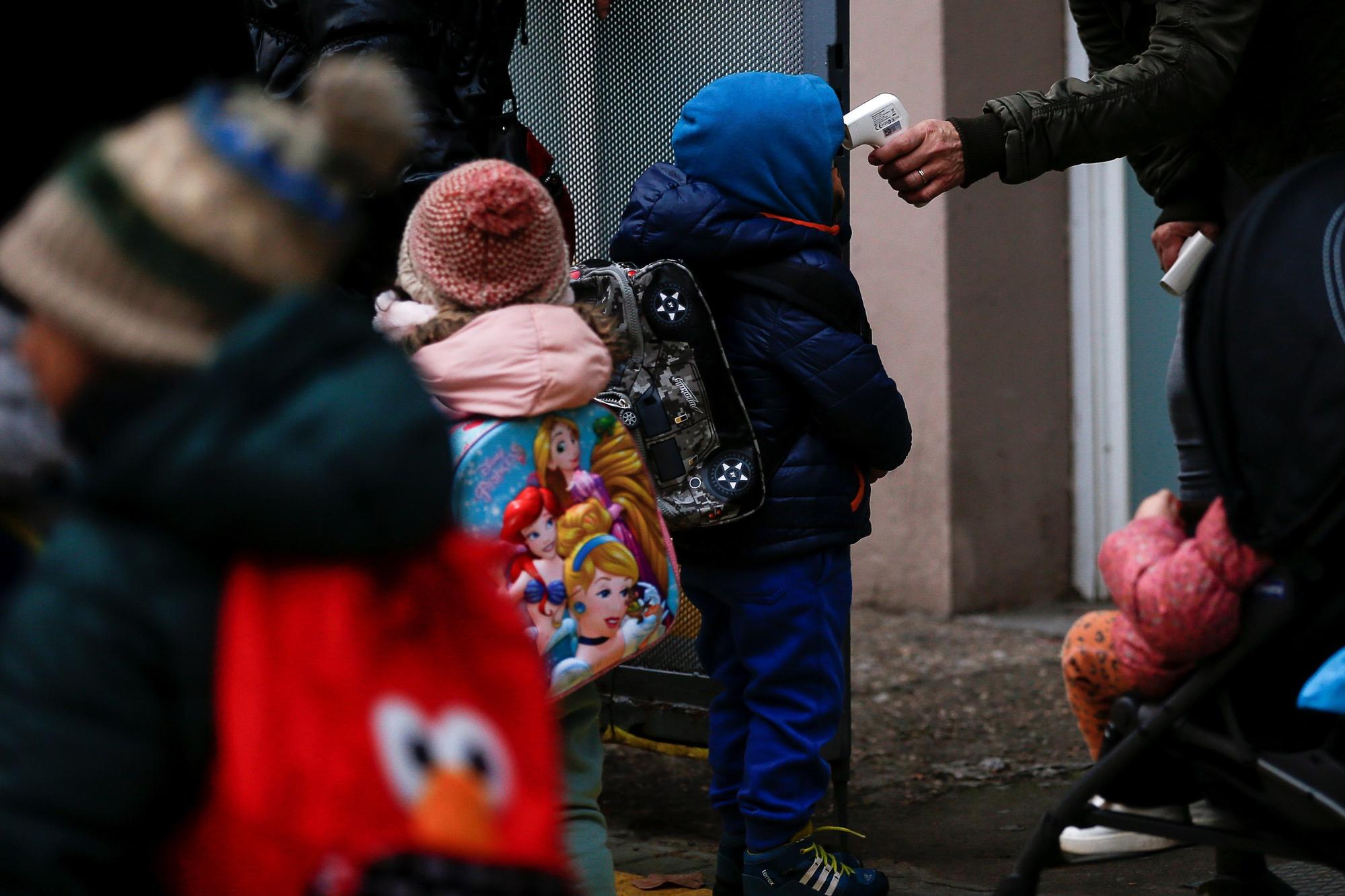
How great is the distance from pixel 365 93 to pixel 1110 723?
5.68 feet

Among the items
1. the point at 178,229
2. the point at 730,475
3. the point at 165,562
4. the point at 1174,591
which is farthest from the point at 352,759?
the point at 730,475

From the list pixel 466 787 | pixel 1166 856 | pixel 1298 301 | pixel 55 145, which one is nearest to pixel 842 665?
pixel 1166 856

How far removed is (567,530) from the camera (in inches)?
113

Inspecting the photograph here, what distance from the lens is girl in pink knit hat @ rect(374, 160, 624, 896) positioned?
9.25 feet

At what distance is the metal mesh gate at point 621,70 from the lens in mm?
→ 4234

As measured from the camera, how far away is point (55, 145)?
297 cm

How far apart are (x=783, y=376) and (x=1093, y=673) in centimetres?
109

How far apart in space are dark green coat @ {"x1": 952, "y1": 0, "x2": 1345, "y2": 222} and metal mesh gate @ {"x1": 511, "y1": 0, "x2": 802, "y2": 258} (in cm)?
65

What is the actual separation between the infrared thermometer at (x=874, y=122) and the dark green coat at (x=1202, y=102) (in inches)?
5.6

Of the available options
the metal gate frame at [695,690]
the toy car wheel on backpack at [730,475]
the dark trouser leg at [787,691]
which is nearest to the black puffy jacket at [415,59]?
the metal gate frame at [695,690]

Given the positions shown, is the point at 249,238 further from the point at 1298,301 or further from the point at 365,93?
the point at 1298,301

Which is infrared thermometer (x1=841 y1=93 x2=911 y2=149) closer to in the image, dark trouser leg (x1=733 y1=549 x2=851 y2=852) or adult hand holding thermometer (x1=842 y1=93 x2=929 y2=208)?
adult hand holding thermometer (x1=842 y1=93 x2=929 y2=208)

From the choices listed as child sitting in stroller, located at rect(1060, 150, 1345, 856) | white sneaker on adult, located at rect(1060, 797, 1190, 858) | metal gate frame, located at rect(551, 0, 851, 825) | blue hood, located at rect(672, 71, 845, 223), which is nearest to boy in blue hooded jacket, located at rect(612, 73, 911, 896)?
blue hood, located at rect(672, 71, 845, 223)

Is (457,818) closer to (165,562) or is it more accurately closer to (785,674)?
(165,562)
